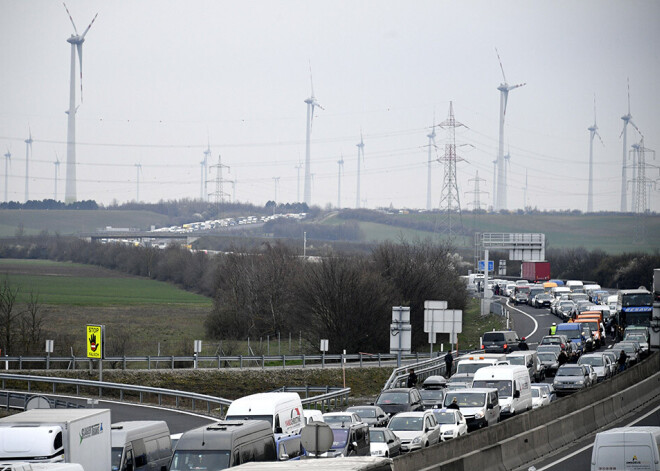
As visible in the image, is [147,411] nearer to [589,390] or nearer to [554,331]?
[589,390]

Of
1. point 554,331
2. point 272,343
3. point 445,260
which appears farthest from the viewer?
point 445,260

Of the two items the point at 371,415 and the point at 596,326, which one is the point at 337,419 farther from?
the point at 596,326

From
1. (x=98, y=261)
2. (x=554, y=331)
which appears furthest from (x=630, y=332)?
(x=98, y=261)

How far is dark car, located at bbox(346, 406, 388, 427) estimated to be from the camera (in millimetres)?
28766

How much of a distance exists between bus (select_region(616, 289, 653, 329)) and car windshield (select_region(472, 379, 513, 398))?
4210cm

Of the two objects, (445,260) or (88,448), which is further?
(445,260)

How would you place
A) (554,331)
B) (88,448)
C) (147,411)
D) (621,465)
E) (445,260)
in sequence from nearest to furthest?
1. (621,465)
2. (88,448)
3. (147,411)
4. (554,331)
5. (445,260)

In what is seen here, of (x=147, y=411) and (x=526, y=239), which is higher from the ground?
(x=526, y=239)

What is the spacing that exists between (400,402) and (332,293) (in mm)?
44025

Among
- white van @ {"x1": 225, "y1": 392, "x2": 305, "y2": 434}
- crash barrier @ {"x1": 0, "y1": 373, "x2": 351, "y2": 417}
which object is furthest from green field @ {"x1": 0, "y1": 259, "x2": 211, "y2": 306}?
white van @ {"x1": 225, "y1": 392, "x2": 305, "y2": 434}

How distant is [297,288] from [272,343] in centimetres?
460

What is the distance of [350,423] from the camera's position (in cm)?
2567

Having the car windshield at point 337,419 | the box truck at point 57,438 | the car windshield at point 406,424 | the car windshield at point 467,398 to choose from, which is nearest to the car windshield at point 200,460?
the box truck at point 57,438

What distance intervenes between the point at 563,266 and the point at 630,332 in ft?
347
